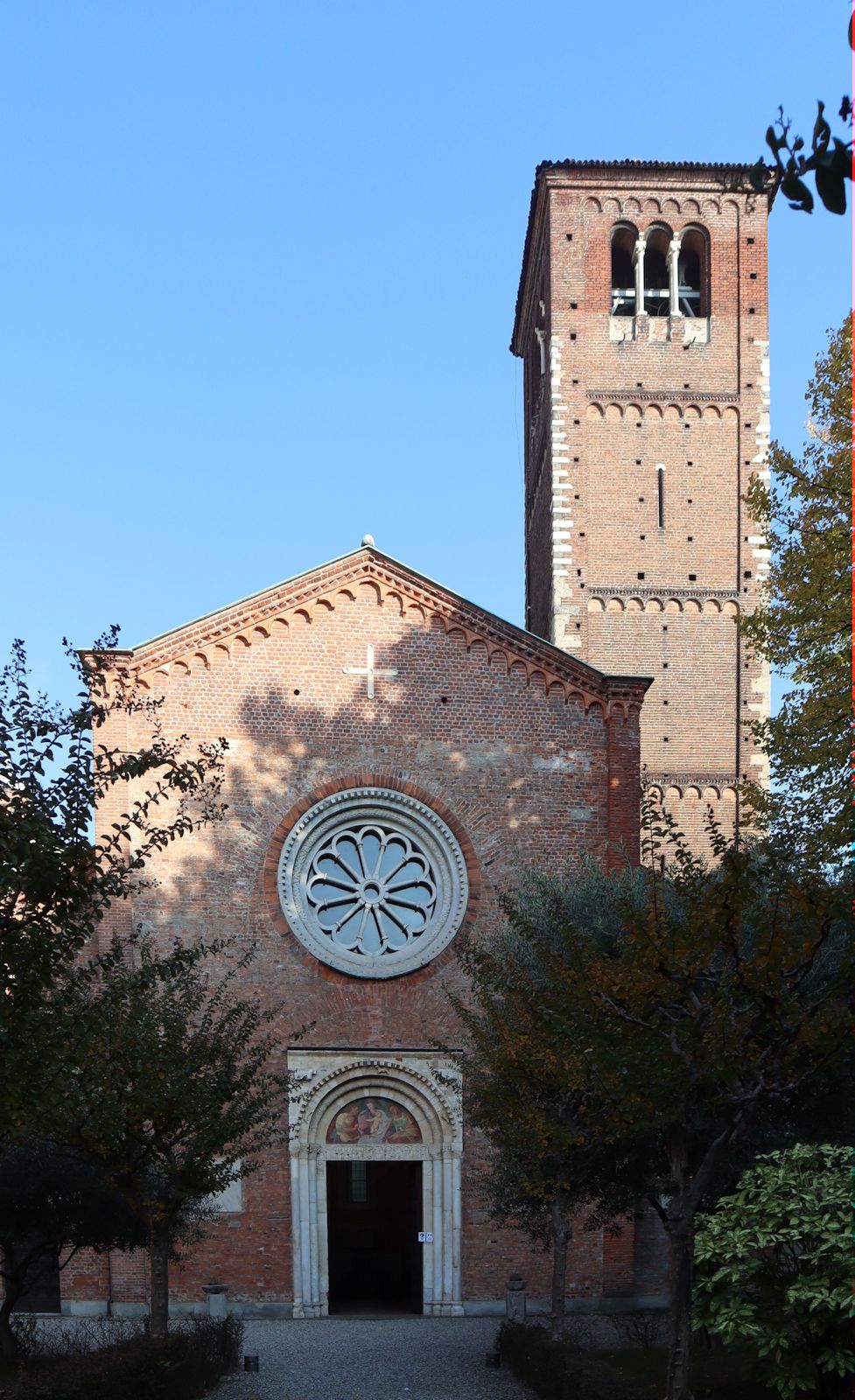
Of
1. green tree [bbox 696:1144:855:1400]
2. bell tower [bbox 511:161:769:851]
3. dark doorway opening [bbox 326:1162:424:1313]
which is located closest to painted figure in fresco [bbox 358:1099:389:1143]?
dark doorway opening [bbox 326:1162:424:1313]

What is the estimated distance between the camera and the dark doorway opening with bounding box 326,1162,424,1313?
27984 millimetres

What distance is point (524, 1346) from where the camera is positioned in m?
17.0

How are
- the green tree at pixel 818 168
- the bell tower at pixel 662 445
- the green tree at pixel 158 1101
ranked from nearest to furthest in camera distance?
the green tree at pixel 818 168 < the green tree at pixel 158 1101 < the bell tower at pixel 662 445

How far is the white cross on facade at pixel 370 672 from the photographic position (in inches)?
966

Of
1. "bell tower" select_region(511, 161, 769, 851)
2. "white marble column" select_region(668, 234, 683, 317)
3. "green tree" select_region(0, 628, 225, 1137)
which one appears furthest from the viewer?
"white marble column" select_region(668, 234, 683, 317)

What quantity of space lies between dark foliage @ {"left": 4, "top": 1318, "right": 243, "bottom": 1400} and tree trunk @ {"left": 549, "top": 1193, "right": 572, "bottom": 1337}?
12.3 feet

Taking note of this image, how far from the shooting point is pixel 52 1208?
17.5 meters

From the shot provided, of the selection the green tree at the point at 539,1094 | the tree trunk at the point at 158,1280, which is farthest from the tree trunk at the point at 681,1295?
the tree trunk at the point at 158,1280

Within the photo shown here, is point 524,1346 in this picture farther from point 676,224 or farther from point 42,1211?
point 676,224

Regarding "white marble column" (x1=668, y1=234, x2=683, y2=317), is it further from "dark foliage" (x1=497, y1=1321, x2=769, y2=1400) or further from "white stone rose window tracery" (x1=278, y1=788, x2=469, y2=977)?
"dark foliage" (x1=497, y1=1321, x2=769, y2=1400)

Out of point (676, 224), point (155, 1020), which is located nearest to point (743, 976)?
point (155, 1020)

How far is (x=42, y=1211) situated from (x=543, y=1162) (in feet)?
18.8

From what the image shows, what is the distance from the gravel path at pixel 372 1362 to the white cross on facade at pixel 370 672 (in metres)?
9.42

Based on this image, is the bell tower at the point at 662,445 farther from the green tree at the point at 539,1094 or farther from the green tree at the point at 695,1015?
the green tree at the point at 695,1015
